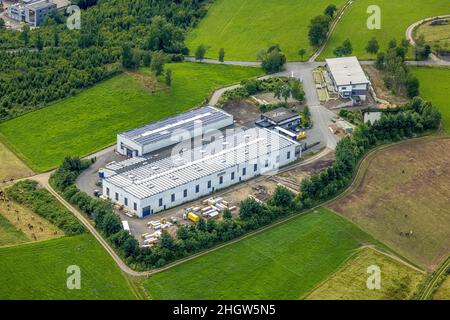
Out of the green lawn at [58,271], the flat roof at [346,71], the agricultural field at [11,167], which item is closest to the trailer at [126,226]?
the green lawn at [58,271]

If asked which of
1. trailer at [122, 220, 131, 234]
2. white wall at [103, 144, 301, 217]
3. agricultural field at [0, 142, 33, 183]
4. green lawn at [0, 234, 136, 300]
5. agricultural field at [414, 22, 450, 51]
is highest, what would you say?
agricultural field at [414, 22, 450, 51]

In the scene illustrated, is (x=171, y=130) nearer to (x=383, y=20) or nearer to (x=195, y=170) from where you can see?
(x=195, y=170)

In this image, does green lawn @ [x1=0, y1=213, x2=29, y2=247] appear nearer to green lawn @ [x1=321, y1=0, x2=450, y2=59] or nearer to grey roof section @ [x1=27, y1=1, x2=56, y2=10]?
green lawn @ [x1=321, y1=0, x2=450, y2=59]

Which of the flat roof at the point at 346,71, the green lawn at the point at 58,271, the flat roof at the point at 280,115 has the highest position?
the flat roof at the point at 346,71

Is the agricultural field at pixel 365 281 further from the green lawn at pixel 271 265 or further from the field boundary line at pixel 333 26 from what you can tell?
the field boundary line at pixel 333 26

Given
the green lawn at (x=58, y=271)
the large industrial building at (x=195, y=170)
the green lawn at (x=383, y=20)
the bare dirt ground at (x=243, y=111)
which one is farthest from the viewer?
the green lawn at (x=383, y=20)

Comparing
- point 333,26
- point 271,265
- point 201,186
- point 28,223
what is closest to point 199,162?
point 201,186

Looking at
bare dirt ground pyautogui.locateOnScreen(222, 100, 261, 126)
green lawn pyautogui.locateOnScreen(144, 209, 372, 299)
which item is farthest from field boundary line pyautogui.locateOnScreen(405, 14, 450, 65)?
green lawn pyautogui.locateOnScreen(144, 209, 372, 299)
